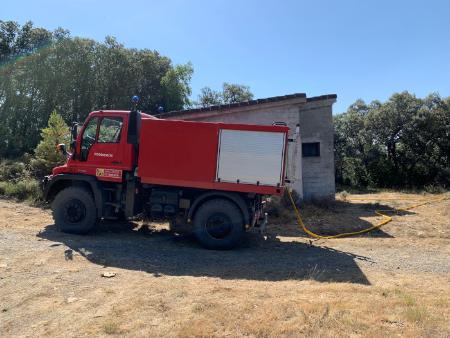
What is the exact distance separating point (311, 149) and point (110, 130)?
9.64m

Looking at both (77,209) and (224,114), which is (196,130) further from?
(224,114)

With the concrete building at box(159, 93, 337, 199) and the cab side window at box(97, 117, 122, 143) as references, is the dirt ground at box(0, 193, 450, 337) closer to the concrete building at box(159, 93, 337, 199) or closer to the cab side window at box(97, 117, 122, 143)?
the cab side window at box(97, 117, 122, 143)

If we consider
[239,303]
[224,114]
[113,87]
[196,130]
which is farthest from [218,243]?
[113,87]

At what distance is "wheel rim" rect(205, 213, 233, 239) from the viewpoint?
864 centimetres

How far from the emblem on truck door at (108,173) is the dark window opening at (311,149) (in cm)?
928

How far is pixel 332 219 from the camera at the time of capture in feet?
41.7

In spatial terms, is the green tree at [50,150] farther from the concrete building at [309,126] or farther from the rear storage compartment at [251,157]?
the rear storage compartment at [251,157]

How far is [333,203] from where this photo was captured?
1553 centimetres

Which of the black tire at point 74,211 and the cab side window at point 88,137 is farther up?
the cab side window at point 88,137

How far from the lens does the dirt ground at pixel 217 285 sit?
4.64 m

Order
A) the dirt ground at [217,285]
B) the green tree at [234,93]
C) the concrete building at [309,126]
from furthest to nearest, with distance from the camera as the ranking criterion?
the green tree at [234,93] → the concrete building at [309,126] → the dirt ground at [217,285]

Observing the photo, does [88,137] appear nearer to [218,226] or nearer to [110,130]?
[110,130]

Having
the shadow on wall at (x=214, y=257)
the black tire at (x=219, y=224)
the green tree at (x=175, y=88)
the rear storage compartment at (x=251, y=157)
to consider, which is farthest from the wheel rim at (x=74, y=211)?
the green tree at (x=175, y=88)

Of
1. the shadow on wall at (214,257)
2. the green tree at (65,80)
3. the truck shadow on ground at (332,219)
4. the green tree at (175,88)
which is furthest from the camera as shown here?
the green tree at (175,88)
